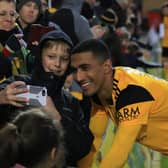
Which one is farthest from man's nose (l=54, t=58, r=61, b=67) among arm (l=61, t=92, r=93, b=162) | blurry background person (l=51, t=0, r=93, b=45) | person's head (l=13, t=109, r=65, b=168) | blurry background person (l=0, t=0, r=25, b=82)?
blurry background person (l=51, t=0, r=93, b=45)

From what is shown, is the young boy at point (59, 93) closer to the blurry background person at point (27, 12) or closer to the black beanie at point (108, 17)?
the blurry background person at point (27, 12)

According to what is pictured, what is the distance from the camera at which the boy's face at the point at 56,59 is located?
4.23 m

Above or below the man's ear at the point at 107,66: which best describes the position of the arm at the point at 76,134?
below

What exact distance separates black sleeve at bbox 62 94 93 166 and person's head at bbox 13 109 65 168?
1.16 m

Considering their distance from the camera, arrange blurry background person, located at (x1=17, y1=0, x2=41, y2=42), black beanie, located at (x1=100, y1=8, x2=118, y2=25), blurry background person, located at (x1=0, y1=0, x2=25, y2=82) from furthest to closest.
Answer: black beanie, located at (x1=100, y1=8, x2=118, y2=25)
blurry background person, located at (x1=17, y1=0, x2=41, y2=42)
blurry background person, located at (x1=0, y1=0, x2=25, y2=82)

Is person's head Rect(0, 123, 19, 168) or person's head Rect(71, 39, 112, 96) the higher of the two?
person's head Rect(0, 123, 19, 168)

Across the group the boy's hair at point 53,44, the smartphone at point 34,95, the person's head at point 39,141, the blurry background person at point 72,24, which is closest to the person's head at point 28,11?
the blurry background person at point 72,24

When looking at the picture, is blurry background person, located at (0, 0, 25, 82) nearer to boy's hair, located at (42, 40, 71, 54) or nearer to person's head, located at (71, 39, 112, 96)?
boy's hair, located at (42, 40, 71, 54)

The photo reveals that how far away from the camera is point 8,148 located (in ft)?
8.70

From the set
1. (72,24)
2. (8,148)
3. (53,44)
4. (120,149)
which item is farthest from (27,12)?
(8,148)

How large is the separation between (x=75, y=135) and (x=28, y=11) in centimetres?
194

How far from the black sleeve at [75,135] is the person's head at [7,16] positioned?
1.02 m

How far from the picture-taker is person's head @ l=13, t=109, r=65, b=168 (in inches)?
107

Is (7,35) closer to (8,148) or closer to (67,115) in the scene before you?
(67,115)
